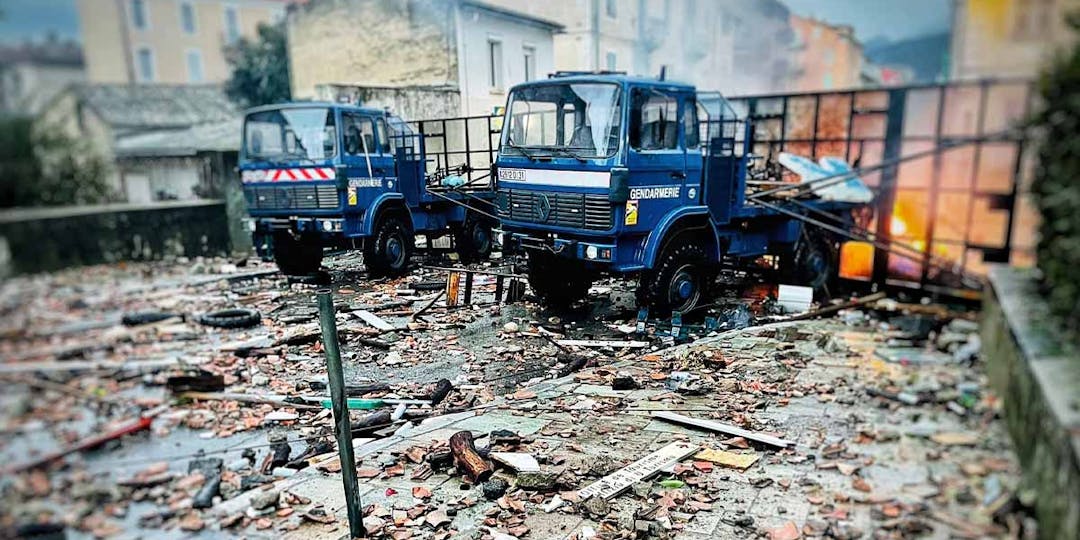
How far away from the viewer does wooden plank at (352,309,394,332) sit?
171 inches

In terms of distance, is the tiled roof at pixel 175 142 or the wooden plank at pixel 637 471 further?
the wooden plank at pixel 637 471

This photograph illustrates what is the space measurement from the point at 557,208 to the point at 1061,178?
13.3 ft

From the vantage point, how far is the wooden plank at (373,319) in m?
4.35

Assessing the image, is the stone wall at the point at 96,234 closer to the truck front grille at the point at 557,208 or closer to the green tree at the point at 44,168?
the green tree at the point at 44,168

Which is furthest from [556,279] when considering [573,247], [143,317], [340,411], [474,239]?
[143,317]

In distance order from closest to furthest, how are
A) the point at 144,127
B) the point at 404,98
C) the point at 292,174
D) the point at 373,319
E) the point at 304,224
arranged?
the point at 144,127 < the point at 373,319 < the point at 404,98 < the point at 304,224 < the point at 292,174

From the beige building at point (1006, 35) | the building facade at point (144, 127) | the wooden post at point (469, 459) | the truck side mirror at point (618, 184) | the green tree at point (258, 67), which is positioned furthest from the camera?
the truck side mirror at point (618, 184)

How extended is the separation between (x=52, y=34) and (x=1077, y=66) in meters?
2.69

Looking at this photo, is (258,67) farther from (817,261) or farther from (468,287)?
(817,261)

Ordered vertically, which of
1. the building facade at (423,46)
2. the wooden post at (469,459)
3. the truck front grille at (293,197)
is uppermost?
the building facade at (423,46)

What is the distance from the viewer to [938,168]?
160cm

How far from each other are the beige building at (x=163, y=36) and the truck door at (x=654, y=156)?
311 cm

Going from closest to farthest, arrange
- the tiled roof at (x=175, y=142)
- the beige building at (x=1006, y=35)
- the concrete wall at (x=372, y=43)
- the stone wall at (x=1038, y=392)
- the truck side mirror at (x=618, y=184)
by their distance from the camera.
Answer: the stone wall at (x=1038, y=392) → the beige building at (x=1006, y=35) → the tiled roof at (x=175, y=142) → the concrete wall at (x=372, y=43) → the truck side mirror at (x=618, y=184)

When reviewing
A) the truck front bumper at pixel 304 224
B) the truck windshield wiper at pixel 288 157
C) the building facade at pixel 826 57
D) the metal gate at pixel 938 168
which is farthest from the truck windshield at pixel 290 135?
the metal gate at pixel 938 168
